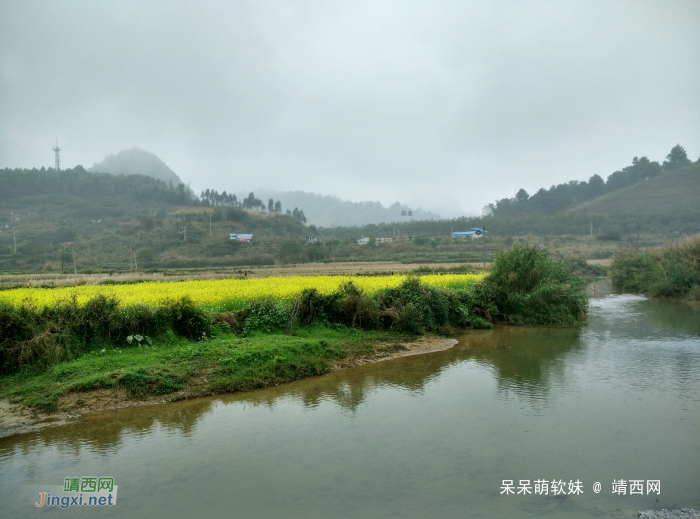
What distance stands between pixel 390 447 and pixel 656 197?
96590 millimetres

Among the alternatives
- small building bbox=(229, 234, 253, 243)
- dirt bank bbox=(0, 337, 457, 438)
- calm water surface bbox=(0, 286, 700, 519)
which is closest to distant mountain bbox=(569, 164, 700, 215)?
small building bbox=(229, 234, 253, 243)

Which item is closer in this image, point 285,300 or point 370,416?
point 370,416

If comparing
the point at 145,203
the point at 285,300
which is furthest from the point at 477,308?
the point at 145,203

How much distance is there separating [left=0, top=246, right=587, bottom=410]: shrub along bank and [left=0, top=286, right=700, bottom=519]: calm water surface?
0.74 metres

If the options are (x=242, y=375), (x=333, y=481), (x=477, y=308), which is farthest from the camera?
(x=477, y=308)

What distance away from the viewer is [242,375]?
9562 mm

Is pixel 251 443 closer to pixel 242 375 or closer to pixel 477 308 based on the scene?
pixel 242 375

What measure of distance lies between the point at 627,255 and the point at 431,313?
25.7 metres

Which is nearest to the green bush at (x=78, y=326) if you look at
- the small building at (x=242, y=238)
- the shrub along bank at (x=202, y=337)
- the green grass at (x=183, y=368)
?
the shrub along bank at (x=202, y=337)

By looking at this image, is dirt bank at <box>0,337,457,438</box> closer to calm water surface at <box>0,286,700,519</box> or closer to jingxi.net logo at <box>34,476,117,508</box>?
calm water surface at <box>0,286,700,519</box>

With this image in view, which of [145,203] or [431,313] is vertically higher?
[145,203]

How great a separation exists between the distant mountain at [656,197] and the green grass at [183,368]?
81133mm

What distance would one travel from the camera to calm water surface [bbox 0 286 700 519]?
5230 mm

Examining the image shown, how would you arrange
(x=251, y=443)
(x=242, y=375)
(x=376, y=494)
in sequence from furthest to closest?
(x=242, y=375), (x=251, y=443), (x=376, y=494)
